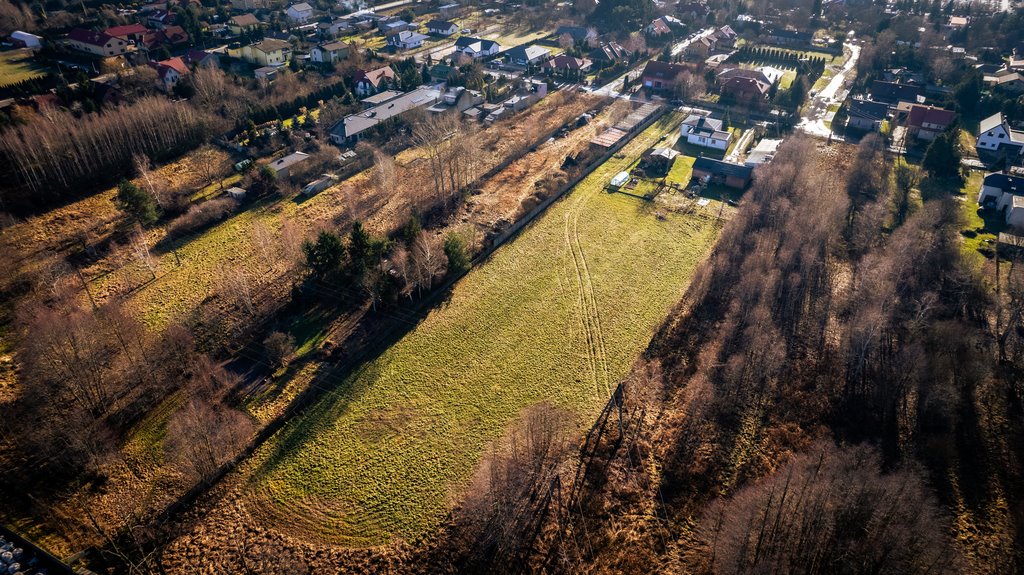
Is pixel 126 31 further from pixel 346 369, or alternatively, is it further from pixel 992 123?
pixel 992 123

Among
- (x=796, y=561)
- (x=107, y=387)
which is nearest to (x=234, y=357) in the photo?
(x=107, y=387)

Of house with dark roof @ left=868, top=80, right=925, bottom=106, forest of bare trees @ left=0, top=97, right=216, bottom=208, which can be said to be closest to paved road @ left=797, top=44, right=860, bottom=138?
house with dark roof @ left=868, top=80, right=925, bottom=106

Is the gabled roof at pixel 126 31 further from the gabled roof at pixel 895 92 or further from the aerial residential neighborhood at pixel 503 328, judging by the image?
the gabled roof at pixel 895 92

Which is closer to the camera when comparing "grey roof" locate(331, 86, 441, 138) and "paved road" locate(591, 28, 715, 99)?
"grey roof" locate(331, 86, 441, 138)

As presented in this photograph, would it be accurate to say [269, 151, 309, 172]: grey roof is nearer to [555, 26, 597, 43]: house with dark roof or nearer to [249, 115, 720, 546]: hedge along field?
[249, 115, 720, 546]: hedge along field

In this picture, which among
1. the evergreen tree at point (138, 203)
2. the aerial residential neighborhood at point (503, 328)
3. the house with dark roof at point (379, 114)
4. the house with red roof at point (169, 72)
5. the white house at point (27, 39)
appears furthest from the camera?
the white house at point (27, 39)

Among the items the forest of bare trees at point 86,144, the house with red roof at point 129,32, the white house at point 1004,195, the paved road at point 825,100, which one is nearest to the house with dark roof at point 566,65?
the paved road at point 825,100

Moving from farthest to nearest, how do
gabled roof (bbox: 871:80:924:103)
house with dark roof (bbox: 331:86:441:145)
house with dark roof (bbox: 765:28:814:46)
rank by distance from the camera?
house with dark roof (bbox: 765:28:814:46) → gabled roof (bbox: 871:80:924:103) → house with dark roof (bbox: 331:86:441:145)
